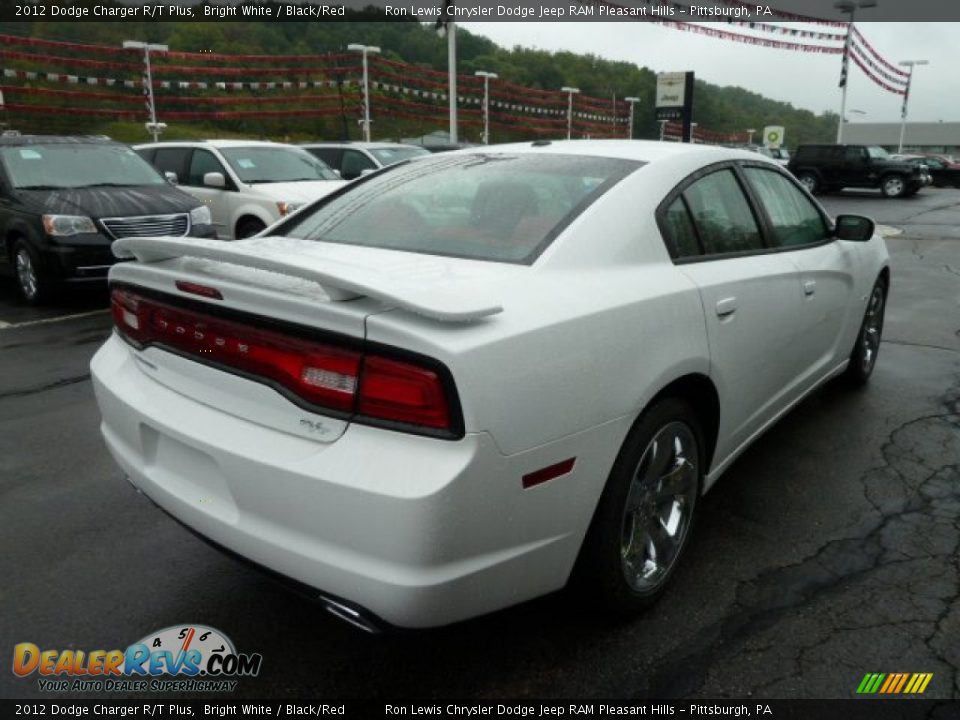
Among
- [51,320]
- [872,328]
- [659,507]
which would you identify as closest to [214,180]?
[51,320]

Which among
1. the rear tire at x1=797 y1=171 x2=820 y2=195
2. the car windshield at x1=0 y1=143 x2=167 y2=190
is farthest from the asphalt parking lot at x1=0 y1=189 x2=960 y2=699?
the rear tire at x1=797 y1=171 x2=820 y2=195

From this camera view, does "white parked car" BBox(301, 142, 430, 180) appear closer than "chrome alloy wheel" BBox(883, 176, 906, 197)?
Yes

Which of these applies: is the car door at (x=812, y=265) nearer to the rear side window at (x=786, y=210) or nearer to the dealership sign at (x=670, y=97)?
the rear side window at (x=786, y=210)

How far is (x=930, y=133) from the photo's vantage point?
80.8 metres

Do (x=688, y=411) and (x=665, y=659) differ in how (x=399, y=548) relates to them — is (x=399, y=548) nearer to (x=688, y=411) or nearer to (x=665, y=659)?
(x=665, y=659)

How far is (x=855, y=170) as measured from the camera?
24.6 metres

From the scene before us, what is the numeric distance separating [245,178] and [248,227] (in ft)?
2.22

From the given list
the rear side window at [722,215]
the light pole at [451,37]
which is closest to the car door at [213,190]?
the rear side window at [722,215]

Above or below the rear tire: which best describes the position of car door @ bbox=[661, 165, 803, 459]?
above

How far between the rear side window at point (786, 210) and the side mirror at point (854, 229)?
8 centimetres

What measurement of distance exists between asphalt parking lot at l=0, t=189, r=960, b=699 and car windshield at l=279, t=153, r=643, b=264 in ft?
4.02

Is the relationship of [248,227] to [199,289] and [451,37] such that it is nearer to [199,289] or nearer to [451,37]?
[199,289]

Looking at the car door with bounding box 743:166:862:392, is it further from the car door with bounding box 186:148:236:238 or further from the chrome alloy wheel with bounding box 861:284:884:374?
the car door with bounding box 186:148:236:238

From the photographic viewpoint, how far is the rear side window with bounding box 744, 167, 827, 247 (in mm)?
3420
